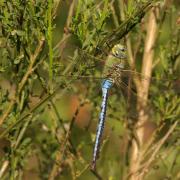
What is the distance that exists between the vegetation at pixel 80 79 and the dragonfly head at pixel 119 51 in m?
0.04

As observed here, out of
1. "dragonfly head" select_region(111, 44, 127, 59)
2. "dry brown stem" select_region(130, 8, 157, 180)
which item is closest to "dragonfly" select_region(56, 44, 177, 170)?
"dragonfly head" select_region(111, 44, 127, 59)

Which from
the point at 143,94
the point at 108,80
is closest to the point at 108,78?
the point at 108,80

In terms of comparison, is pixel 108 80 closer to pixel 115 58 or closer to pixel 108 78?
pixel 108 78

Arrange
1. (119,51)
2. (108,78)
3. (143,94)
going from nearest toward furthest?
(119,51)
(108,78)
(143,94)

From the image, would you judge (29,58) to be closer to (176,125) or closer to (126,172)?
(176,125)

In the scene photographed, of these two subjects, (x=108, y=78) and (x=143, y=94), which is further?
(x=143, y=94)

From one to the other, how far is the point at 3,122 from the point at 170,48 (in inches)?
22.9

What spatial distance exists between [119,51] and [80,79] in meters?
0.16

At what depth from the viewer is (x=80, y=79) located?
1.58 m

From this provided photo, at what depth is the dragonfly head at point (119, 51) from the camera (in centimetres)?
148

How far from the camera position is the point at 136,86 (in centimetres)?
189

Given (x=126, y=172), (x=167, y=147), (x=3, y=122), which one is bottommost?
(x=126, y=172)

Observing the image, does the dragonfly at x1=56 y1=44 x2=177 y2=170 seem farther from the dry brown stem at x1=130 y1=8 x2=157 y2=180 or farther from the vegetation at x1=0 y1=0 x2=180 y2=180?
the dry brown stem at x1=130 y1=8 x2=157 y2=180

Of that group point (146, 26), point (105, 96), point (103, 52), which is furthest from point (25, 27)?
point (146, 26)
